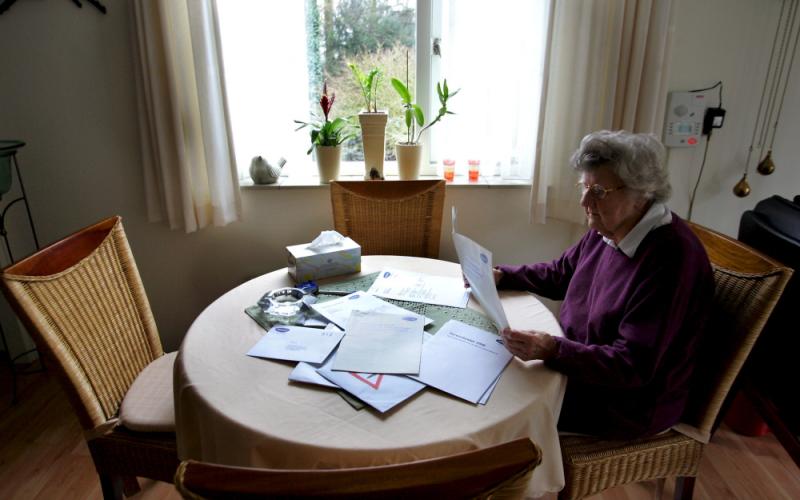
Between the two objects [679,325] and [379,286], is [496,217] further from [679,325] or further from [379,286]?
[679,325]

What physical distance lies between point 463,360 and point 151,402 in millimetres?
883

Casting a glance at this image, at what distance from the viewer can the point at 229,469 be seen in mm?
553

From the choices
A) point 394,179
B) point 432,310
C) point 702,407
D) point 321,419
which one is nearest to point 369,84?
point 394,179

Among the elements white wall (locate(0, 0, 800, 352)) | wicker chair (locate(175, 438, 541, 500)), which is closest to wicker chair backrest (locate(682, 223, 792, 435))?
wicker chair (locate(175, 438, 541, 500))

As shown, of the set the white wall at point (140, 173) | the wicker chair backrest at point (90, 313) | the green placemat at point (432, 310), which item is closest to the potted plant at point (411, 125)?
the white wall at point (140, 173)

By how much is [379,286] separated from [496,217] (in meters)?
0.97

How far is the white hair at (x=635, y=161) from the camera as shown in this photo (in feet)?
3.66

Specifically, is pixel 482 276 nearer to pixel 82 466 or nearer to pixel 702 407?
pixel 702 407

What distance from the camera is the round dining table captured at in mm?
811

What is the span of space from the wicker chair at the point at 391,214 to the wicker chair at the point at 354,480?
140 cm

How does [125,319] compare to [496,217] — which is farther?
[496,217]

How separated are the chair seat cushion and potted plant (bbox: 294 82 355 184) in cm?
Result: 101

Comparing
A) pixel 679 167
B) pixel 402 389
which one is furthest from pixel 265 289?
pixel 679 167

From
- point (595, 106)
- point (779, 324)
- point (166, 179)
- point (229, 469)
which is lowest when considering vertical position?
point (779, 324)
